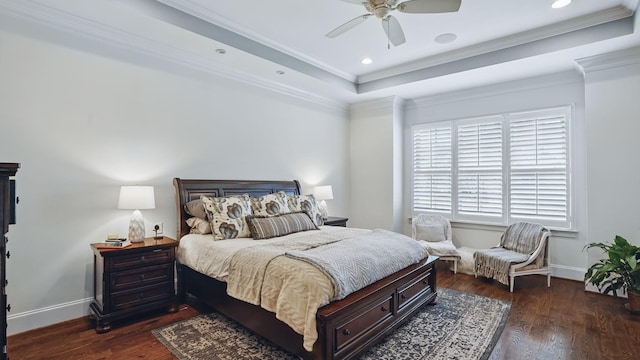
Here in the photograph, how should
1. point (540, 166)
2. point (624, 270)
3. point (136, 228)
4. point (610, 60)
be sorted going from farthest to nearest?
1. point (540, 166)
2. point (610, 60)
3. point (624, 270)
4. point (136, 228)

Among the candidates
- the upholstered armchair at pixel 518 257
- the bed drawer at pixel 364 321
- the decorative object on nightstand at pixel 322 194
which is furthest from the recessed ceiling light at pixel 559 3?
the decorative object on nightstand at pixel 322 194

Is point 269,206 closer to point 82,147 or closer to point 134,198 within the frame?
point 134,198

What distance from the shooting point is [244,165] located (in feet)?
15.1

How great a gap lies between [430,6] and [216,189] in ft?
10.1

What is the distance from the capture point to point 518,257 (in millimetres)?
4141

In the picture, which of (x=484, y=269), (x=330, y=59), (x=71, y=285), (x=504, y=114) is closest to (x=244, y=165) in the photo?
(x=330, y=59)

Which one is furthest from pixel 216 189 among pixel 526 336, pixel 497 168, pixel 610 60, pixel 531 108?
pixel 610 60

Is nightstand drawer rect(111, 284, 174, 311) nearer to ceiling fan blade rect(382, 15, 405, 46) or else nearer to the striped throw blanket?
ceiling fan blade rect(382, 15, 405, 46)

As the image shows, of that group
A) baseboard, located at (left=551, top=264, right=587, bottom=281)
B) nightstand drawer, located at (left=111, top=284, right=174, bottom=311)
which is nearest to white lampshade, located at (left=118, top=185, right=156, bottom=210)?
nightstand drawer, located at (left=111, top=284, right=174, bottom=311)

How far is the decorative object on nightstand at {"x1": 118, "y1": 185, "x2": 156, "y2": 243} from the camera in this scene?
316cm

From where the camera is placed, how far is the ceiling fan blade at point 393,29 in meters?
2.92

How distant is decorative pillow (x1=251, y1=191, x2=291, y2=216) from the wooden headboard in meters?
0.45

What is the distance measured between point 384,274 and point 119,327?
245cm

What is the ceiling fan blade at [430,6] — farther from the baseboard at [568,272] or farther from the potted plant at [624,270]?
the baseboard at [568,272]
